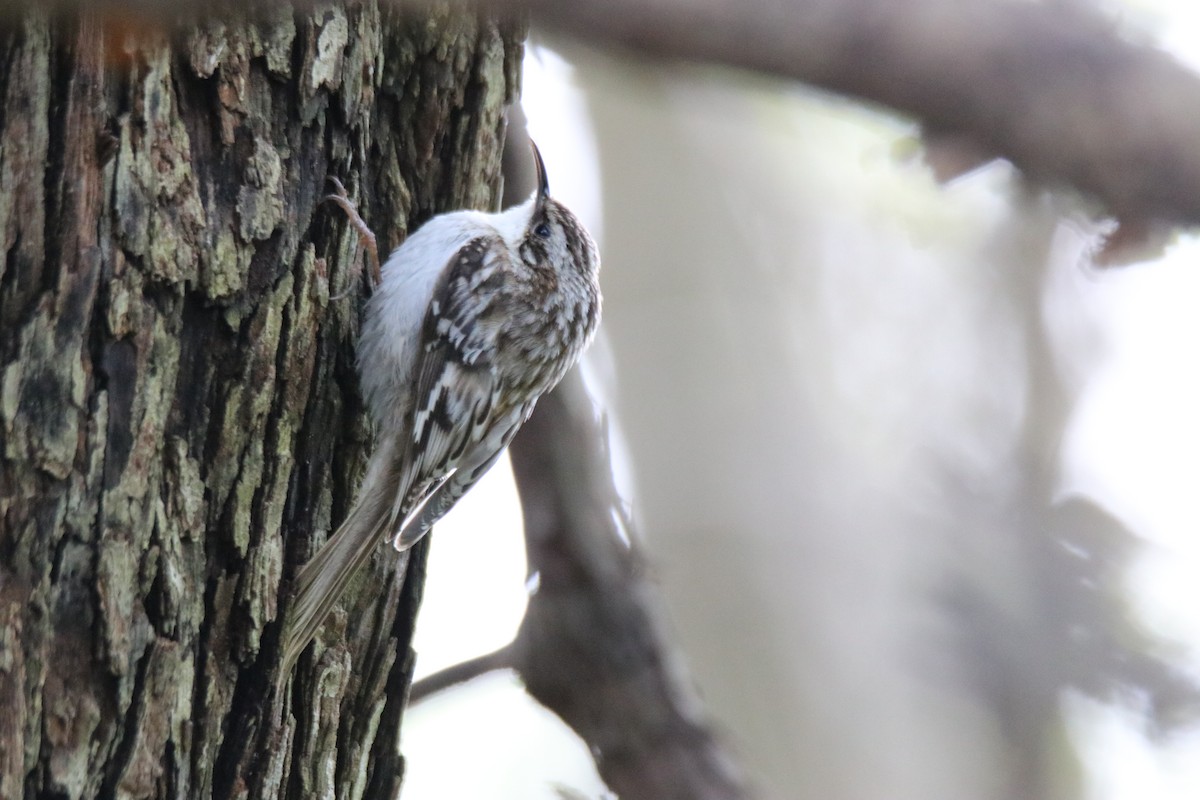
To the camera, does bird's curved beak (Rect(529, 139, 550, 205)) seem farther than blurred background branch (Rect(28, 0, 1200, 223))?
Yes

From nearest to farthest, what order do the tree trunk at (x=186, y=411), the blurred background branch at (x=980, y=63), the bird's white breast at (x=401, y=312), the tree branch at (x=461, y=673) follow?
1. the blurred background branch at (x=980, y=63)
2. the tree trunk at (x=186, y=411)
3. the bird's white breast at (x=401, y=312)
4. the tree branch at (x=461, y=673)

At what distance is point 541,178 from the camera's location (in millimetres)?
3168

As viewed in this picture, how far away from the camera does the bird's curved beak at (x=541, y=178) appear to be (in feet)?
10.4

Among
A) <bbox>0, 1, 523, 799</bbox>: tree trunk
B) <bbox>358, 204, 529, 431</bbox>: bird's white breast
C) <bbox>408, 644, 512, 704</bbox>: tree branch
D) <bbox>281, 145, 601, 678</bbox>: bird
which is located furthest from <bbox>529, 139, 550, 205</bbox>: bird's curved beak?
<bbox>408, 644, 512, 704</bbox>: tree branch

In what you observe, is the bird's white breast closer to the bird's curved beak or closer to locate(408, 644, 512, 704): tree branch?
the bird's curved beak

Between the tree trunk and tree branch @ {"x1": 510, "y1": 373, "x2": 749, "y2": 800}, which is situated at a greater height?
the tree trunk

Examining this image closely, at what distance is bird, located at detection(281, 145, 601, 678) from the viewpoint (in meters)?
2.35

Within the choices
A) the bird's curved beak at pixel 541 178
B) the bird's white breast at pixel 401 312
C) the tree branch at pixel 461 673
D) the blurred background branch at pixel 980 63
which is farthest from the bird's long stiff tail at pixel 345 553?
the blurred background branch at pixel 980 63

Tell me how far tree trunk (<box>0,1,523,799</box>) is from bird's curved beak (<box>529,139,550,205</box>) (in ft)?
2.21

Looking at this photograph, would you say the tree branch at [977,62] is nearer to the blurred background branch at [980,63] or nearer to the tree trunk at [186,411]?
the blurred background branch at [980,63]

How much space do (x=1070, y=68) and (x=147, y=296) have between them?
1.58 metres

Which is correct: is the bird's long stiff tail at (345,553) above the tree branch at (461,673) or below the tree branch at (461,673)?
above

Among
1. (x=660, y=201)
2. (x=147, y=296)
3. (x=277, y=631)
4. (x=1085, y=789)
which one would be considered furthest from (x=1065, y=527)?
(x=147, y=296)

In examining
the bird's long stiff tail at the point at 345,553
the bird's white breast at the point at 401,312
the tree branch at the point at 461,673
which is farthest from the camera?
the tree branch at the point at 461,673
